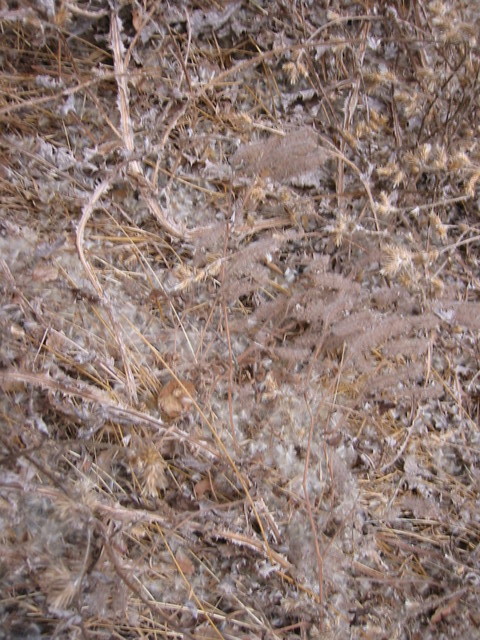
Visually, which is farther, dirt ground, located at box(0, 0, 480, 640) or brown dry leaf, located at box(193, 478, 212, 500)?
brown dry leaf, located at box(193, 478, 212, 500)

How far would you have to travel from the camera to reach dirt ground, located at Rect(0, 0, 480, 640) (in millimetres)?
1674

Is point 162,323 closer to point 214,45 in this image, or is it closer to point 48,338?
point 48,338

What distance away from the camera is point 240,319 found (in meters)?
1.98

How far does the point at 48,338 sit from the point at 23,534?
56 cm

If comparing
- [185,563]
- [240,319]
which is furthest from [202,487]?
[240,319]

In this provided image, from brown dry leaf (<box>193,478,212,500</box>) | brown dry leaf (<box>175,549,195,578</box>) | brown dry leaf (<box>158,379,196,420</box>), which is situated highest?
brown dry leaf (<box>158,379,196,420</box>)

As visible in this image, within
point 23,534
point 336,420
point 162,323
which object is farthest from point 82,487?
point 336,420

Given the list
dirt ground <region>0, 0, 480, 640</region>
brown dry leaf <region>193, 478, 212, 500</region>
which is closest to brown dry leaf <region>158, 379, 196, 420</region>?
dirt ground <region>0, 0, 480, 640</region>

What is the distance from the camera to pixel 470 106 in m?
2.12

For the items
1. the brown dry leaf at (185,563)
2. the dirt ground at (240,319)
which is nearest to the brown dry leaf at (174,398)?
the dirt ground at (240,319)

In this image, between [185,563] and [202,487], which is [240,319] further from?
[185,563]

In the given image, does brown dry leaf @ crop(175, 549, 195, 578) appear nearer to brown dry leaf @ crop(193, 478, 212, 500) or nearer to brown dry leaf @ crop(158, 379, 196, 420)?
brown dry leaf @ crop(193, 478, 212, 500)

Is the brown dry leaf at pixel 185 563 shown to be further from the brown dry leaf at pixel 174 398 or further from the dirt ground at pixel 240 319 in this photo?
the brown dry leaf at pixel 174 398

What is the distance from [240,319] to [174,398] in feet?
1.19
